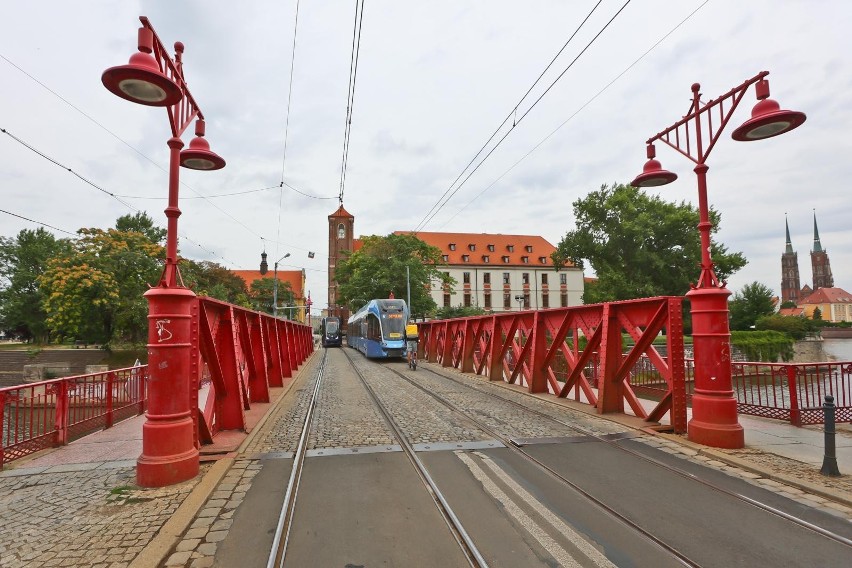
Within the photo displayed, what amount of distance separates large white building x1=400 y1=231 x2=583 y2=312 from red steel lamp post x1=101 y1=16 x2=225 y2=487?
76013 millimetres

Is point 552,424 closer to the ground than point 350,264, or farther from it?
closer to the ground

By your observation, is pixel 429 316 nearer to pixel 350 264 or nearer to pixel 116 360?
pixel 350 264

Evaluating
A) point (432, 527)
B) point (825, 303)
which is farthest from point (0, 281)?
point (825, 303)

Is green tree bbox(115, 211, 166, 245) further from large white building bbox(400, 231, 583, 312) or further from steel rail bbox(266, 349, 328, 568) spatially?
steel rail bbox(266, 349, 328, 568)

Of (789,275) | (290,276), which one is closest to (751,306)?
(290,276)

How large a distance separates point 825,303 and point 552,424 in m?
147

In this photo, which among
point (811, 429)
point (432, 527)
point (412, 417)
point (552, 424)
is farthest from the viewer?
point (412, 417)

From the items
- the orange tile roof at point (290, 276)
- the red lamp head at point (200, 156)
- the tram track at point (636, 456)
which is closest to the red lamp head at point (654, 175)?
the tram track at point (636, 456)

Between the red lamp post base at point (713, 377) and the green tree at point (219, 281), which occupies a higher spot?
the green tree at point (219, 281)

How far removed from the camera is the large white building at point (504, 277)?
8312cm

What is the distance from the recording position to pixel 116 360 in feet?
107

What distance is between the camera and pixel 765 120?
6266mm

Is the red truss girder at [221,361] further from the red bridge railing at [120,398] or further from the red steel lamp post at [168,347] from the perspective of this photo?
the red steel lamp post at [168,347]

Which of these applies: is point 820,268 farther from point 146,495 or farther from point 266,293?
point 146,495
